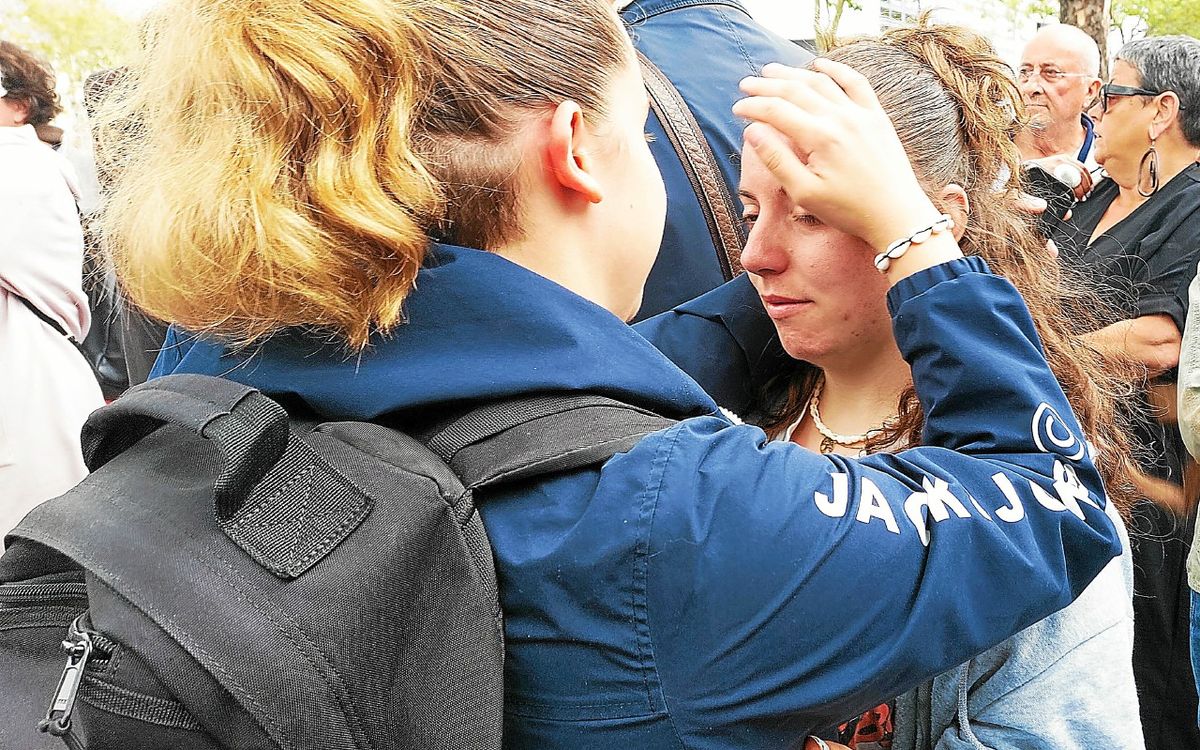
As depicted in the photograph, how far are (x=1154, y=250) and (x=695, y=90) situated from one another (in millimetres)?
2418

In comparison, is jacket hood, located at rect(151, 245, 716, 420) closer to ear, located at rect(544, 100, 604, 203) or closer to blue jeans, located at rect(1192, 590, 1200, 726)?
ear, located at rect(544, 100, 604, 203)

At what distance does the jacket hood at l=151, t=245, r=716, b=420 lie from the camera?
1.03 meters

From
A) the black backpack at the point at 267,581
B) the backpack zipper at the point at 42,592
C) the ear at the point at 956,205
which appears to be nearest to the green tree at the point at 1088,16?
the ear at the point at 956,205

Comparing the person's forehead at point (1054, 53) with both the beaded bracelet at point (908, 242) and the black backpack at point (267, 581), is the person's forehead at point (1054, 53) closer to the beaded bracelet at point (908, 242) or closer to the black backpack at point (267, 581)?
the beaded bracelet at point (908, 242)

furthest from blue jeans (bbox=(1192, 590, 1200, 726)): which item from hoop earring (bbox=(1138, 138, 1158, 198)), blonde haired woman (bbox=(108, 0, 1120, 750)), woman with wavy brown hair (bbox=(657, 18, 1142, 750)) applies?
blonde haired woman (bbox=(108, 0, 1120, 750))

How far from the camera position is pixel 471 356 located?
105 centimetres

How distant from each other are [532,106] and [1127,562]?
44.1 inches

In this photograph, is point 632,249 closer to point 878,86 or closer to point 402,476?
point 402,476

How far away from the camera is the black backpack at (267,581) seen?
2.80ft

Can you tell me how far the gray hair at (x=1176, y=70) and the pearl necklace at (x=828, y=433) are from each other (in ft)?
9.65

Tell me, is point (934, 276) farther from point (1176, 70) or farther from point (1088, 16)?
point (1088, 16)

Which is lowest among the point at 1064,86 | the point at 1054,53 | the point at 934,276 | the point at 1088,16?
the point at 1088,16

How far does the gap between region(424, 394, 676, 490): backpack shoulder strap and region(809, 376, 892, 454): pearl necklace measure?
812 millimetres

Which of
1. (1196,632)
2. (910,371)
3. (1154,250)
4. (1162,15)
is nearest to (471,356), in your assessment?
(910,371)
